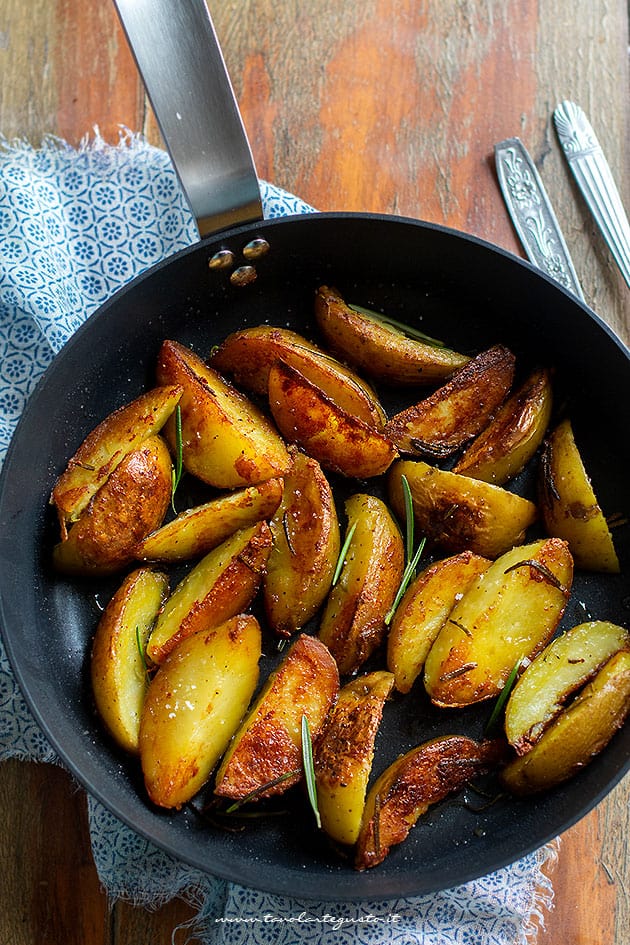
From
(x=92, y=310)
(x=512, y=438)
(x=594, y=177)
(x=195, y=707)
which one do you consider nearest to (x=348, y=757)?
(x=195, y=707)

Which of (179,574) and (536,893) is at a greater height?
(179,574)

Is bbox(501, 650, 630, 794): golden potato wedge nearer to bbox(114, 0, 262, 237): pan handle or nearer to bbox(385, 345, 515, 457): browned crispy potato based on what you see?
bbox(385, 345, 515, 457): browned crispy potato

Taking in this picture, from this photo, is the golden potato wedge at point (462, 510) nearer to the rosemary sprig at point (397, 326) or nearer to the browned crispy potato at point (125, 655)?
the rosemary sprig at point (397, 326)

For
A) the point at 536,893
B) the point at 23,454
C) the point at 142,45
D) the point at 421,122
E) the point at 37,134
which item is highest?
the point at 142,45

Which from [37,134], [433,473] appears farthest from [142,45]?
[433,473]

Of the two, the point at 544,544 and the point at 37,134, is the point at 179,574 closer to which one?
the point at 544,544

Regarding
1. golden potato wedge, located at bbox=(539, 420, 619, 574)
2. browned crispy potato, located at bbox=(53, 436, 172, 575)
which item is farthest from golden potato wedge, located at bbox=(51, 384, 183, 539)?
golden potato wedge, located at bbox=(539, 420, 619, 574)

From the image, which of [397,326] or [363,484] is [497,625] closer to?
[363,484]
